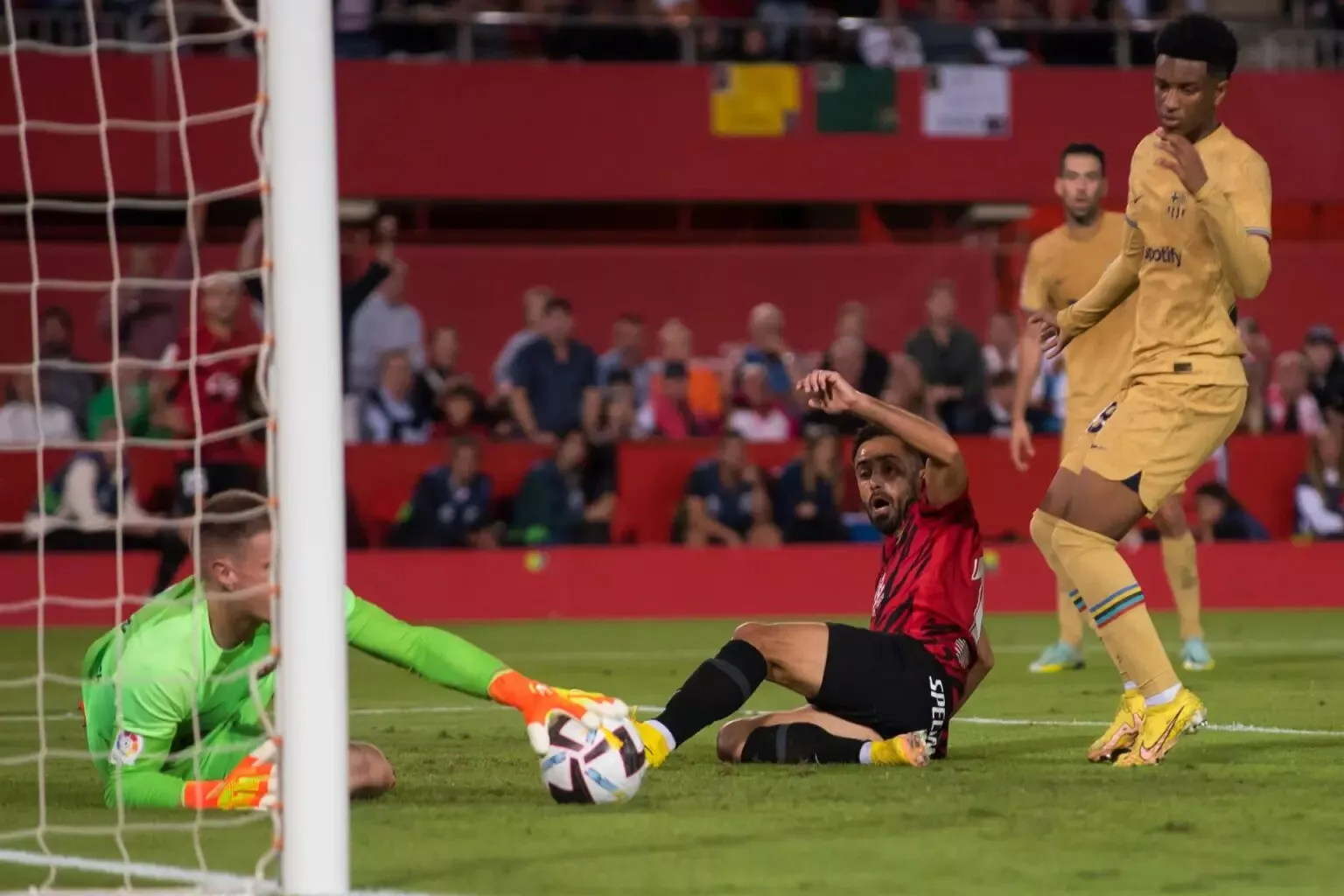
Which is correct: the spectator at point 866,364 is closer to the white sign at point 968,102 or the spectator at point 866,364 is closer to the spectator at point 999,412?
the spectator at point 999,412

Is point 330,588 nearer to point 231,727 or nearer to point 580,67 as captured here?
point 231,727

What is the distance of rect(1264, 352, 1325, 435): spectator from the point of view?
50.4ft

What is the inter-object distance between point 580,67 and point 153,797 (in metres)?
12.9

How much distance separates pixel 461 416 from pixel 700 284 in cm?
316

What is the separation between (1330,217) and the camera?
18672 millimetres

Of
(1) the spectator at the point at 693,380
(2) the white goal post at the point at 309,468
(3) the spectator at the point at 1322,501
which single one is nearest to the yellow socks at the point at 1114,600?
(2) the white goal post at the point at 309,468

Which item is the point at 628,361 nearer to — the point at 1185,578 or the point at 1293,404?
the point at 1293,404

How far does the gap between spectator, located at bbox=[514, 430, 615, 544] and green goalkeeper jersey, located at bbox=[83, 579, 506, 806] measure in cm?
804

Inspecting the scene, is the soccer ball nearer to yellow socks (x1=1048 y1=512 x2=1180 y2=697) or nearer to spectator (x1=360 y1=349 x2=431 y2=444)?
yellow socks (x1=1048 y1=512 x2=1180 y2=697)

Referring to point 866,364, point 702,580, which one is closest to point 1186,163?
point 702,580

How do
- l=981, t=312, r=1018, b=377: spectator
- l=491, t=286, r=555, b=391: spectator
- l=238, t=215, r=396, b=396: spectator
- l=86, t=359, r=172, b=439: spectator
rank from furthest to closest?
l=981, t=312, r=1018, b=377: spectator, l=491, t=286, r=555, b=391: spectator, l=86, t=359, r=172, b=439: spectator, l=238, t=215, r=396, b=396: spectator

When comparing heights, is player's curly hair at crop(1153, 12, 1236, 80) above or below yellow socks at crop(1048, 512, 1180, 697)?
above

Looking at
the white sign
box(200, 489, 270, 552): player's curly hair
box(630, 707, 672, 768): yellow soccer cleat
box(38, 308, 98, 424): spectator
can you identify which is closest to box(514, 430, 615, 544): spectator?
box(38, 308, 98, 424): spectator

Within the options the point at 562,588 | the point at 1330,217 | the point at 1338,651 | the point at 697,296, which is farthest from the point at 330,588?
the point at 1330,217
